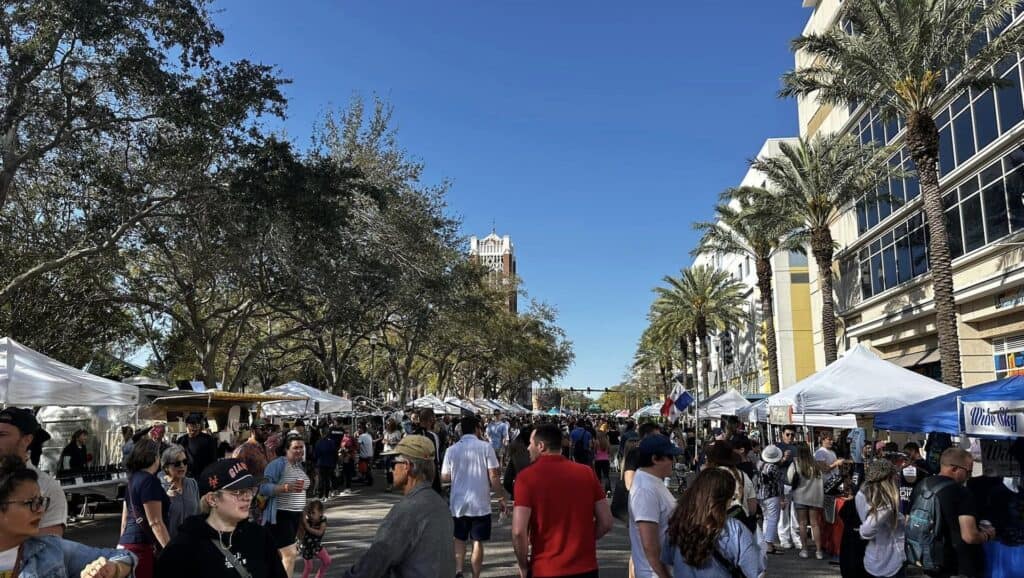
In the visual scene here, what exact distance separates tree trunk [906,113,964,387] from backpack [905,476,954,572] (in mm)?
16473

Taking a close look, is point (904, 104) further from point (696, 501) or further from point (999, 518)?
point (696, 501)

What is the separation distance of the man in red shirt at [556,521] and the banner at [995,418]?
5087 mm

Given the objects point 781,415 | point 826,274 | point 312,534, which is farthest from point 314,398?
point 826,274

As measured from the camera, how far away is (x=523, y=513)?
15.8 ft

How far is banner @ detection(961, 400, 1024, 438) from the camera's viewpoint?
296 inches

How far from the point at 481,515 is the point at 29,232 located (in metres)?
16.6

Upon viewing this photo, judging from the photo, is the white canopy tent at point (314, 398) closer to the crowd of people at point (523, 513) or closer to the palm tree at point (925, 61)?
the crowd of people at point (523, 513)

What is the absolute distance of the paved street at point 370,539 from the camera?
930 cm

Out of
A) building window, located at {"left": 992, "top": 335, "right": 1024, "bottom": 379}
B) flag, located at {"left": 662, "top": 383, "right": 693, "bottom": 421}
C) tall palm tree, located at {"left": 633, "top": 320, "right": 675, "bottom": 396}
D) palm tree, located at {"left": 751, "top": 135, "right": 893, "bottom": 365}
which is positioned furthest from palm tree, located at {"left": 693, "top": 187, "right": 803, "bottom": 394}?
tall palm tree, located at {"left": 633, "top": 320, "right": 675, "bottom": 396}

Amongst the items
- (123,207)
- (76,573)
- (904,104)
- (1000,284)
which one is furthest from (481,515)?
(1000,284)

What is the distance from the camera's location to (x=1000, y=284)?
71.1ft

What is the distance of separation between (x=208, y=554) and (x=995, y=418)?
7822 millimetres

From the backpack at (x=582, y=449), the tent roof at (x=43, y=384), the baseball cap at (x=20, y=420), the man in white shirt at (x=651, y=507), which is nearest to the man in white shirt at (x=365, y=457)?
the backpack at (x=582, y=449)

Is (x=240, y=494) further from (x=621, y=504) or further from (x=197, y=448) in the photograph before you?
(x=197, y=448)
